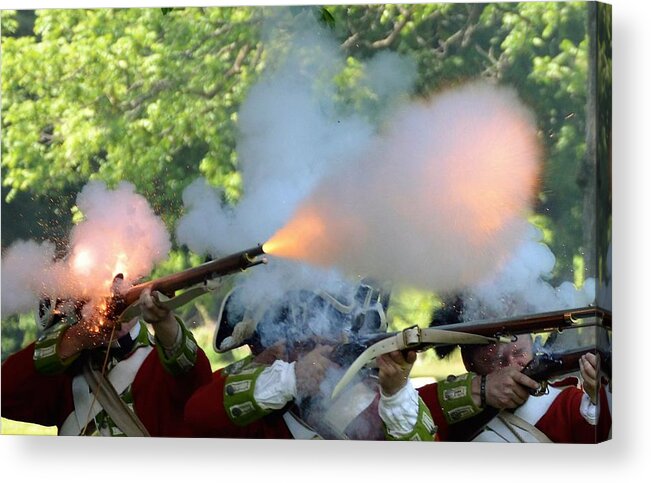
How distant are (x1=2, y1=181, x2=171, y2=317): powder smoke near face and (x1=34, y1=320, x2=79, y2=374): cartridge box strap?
134mm

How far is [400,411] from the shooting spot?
269 inches

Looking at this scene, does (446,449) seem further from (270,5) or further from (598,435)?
(270,5)

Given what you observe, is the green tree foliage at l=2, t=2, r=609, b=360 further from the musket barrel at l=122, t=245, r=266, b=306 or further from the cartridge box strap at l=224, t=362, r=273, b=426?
the cartridge box strap at l=224, t=362, r=273, b=426

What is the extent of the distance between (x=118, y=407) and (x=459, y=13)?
7.34 ft

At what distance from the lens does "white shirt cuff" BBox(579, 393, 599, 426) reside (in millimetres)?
6656

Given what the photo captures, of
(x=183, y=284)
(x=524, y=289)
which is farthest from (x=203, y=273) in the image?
(x=524, y=289)

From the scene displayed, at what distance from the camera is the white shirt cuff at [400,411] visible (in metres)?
6.82

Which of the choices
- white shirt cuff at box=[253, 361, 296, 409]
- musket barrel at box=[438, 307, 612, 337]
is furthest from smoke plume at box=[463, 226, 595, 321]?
white shirt cuff at box=[253, 361, 296, 409]

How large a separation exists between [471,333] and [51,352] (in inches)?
73.6

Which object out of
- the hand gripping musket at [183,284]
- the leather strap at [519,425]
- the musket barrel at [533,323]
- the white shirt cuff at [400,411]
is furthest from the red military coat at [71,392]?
the leather strap at [519,425]

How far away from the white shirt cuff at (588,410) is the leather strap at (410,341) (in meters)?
0.43

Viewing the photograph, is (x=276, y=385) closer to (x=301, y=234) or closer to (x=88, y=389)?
(x=301, y=234)

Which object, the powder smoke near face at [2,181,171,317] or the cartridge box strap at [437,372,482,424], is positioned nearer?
the cartridge box strap at [437,372,482,424]

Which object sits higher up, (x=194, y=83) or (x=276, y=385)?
(x=194, y=83)
